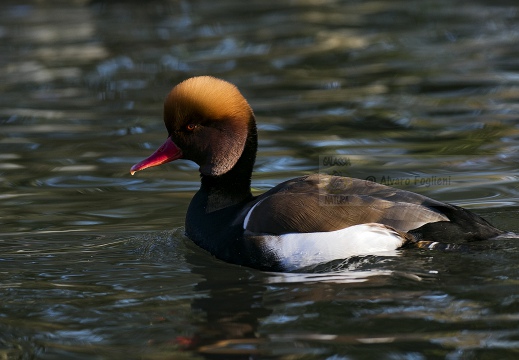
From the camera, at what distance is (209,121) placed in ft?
20.4

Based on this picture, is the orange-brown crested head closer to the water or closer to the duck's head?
the duck's head

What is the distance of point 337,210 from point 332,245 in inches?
8.1

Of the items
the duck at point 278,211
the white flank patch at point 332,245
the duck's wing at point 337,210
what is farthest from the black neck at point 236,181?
the white flank patch at point 332,245

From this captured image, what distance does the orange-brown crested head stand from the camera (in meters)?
6.11

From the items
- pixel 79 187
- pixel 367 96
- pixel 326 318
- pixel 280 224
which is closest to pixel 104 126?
pixel 79 187

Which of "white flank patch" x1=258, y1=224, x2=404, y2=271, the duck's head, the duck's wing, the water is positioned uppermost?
the duck's head

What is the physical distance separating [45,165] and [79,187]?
82cm

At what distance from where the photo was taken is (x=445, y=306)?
4984mm

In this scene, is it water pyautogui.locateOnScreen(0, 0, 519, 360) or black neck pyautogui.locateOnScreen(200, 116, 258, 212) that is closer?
water pyautogui.locateOnScreen(0, 0, 519, 360)

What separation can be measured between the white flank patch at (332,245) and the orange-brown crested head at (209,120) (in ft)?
2.57

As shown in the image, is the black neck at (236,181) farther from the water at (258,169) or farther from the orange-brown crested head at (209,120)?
the water at (258,169)

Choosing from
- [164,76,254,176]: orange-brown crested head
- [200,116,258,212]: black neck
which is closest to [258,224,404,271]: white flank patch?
[200,116,258,212]: black neck

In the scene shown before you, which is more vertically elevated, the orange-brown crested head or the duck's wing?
the orange-brown crested head

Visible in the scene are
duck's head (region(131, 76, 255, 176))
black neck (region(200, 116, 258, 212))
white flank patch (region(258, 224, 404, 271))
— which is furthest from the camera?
black neck (region(200, 116, 258, 212))
